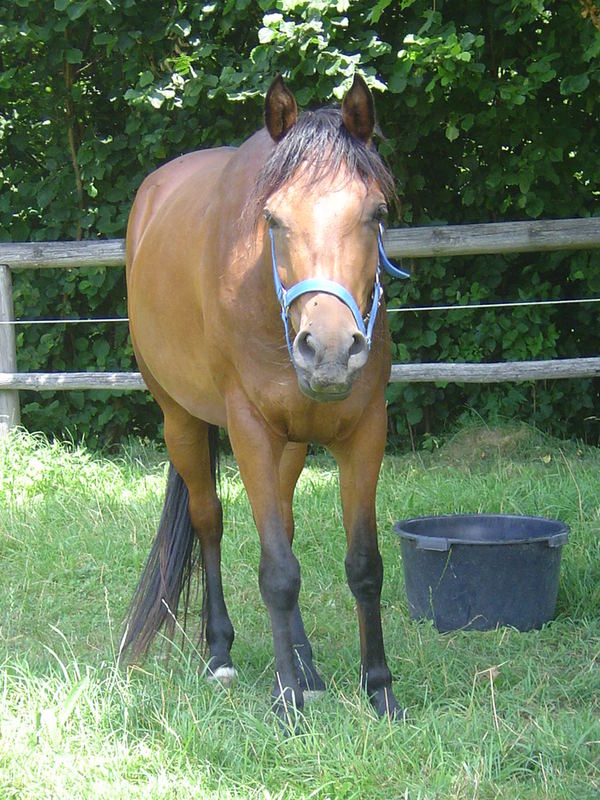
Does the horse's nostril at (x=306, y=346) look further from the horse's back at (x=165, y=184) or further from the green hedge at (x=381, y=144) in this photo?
the green hedge at (x=381, y=144)

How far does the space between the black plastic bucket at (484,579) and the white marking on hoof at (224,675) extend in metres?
0.87

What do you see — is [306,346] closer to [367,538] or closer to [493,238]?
[367,538]

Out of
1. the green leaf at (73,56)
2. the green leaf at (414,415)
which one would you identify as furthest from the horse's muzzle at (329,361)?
the green leaf at (73,56)

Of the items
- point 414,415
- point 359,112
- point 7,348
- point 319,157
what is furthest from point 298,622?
point 7,348

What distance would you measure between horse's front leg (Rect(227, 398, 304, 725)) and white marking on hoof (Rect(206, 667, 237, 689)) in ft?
1.33

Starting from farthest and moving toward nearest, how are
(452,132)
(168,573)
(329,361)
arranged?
(452,132), (168,573), (329,361)

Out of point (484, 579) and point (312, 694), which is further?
point (484, 579)

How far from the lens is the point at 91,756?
2.71 meters

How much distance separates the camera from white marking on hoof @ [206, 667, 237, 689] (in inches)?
138

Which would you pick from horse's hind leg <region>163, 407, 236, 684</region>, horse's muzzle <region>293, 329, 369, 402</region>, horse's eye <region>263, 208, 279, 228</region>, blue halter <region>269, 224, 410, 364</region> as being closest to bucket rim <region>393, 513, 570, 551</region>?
horse's hind leg <region>163, 407, 236, 684</region>

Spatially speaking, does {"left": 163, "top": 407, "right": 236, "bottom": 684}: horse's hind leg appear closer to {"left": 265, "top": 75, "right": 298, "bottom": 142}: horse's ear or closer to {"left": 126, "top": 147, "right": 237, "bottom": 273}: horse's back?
{"left": 126, "top": 147, "right": 237, "bottom": 273}: horse's back

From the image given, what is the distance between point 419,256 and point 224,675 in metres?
3.68

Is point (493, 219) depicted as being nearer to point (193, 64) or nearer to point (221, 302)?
point (193, 64)

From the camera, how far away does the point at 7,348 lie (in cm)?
709
